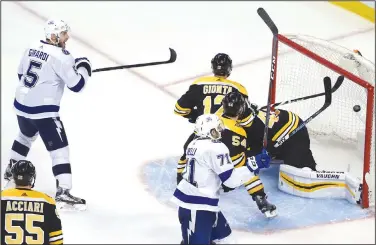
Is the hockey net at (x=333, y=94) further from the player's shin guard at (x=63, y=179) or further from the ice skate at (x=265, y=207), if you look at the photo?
the player's shin guard at (x=63, y=179)

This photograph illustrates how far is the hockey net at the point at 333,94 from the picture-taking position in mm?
5320

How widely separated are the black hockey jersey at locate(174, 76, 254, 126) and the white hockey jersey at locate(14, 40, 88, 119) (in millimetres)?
499

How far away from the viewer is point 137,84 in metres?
6.48

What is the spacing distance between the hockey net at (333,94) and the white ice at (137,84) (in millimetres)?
604

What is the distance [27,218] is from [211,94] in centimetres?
137

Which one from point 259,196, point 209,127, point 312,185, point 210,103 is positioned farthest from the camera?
point 312,185

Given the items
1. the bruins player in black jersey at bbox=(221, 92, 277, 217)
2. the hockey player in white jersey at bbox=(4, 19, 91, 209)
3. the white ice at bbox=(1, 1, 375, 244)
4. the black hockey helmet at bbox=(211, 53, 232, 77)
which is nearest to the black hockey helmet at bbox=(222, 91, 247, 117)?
the bruins player in black jersey at bbox=(221, 92, 277, 217)

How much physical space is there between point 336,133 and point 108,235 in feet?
5.14

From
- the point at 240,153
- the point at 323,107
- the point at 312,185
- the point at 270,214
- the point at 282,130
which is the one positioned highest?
the point at 323,107

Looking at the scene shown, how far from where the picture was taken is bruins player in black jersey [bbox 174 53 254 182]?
4785 mm

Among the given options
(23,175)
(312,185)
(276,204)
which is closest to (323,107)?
(312,185)

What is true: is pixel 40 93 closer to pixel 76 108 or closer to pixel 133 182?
pixel 133 182

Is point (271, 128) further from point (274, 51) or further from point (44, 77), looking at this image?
point (44, 77)

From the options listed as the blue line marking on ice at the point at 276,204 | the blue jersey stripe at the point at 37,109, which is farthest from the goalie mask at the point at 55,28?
the blue line marking on ice at the point at 276,204
